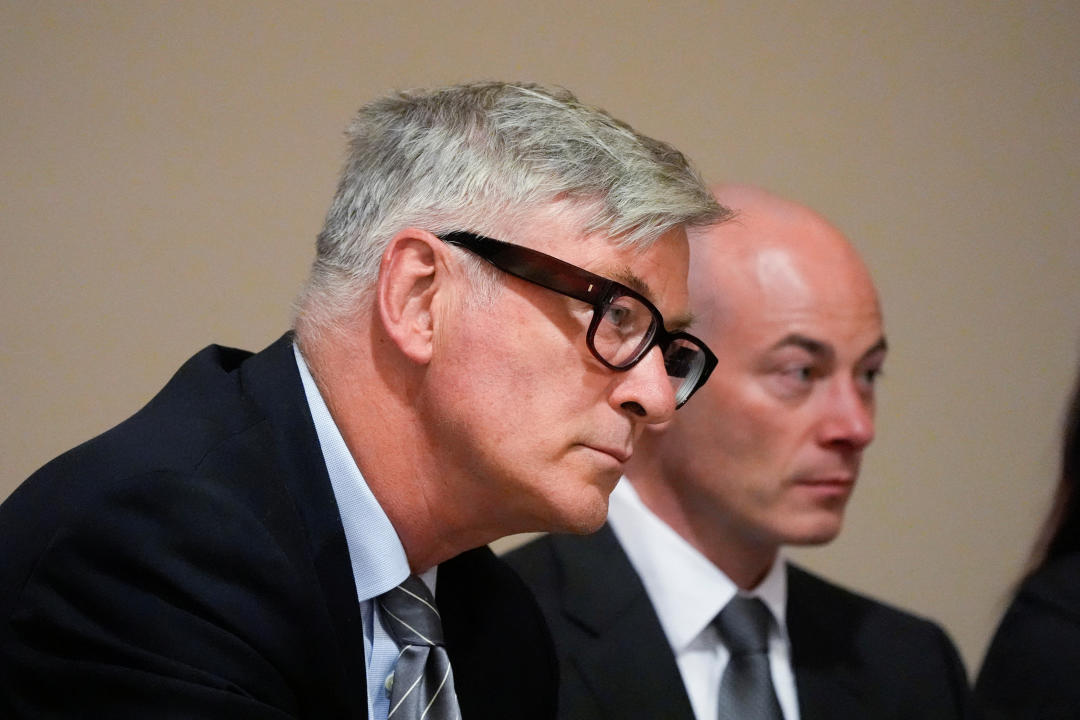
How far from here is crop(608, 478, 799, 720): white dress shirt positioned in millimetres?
2059

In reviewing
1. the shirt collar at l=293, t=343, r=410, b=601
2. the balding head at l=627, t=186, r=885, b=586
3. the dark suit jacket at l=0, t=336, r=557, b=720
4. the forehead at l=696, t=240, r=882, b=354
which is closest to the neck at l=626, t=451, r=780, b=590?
the balding head at l=627, t=186, r=885, b=586

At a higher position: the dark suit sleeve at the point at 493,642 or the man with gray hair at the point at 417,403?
the man with gray hair at the point at 417,403

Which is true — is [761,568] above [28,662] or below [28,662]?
below

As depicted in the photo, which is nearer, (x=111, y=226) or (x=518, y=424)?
(x=518, y=424)

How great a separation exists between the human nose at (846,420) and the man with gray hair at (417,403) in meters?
0.50

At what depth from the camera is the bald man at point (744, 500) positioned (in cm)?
206

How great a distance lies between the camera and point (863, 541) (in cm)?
322

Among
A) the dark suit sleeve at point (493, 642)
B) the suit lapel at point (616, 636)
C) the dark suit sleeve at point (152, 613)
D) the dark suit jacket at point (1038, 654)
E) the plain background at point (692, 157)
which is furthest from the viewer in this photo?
the plain background at point (692, 157)

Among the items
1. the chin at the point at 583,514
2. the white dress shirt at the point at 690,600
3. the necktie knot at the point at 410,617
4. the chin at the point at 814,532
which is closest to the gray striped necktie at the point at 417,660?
the necktie knot at the point at 410,617

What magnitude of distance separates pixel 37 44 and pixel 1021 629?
1776mm

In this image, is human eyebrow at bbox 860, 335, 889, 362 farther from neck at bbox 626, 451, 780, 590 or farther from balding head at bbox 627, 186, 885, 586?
neck at bbox 626, 451, 780, 590

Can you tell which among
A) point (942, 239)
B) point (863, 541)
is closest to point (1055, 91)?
point (942, 239)

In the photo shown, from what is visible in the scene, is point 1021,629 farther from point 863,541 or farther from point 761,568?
point 863,541

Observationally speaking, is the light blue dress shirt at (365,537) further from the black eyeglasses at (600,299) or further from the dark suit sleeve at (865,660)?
the dark suit sleeve at (865,660)
